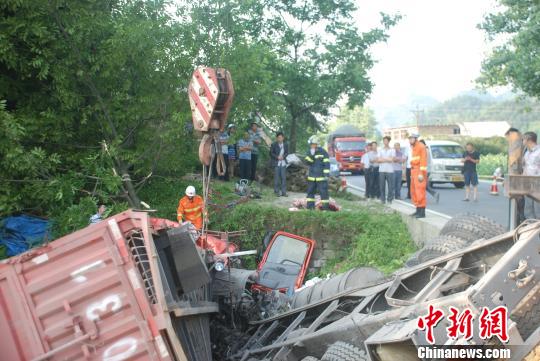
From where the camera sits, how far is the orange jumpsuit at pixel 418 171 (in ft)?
37.4

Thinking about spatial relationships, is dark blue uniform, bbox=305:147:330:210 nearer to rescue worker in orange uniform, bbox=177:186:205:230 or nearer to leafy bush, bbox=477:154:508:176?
rescue worker in orange uniform, bbox=177:186:205:230

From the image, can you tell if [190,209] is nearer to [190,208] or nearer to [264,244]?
[190,208]

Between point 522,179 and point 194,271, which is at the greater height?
point 522,179

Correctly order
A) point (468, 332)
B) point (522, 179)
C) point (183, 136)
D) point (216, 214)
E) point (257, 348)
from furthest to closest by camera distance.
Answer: point (216, 214)
point (183, 136)
point (257, 348)
point (522, 179)
point (468, 332)

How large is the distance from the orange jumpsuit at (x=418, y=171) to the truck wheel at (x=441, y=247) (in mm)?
5607

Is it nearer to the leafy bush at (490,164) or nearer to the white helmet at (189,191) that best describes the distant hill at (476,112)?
the leafy bush at (490,164)

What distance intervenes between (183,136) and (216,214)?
5.99ft

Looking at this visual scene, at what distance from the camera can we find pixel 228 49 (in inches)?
464

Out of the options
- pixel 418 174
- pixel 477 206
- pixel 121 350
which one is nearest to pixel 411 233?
pixel 418 174

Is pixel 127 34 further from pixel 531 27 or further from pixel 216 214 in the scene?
pixel 531 27

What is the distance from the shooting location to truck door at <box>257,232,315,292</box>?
32.9 feet

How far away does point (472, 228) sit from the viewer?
5785 mm

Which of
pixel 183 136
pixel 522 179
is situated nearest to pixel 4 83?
pixel 183 136

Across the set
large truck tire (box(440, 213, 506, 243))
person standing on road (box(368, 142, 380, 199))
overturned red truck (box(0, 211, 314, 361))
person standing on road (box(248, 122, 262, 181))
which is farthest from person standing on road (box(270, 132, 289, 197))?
overturned red truck (box(0, 211, 314, 361))
